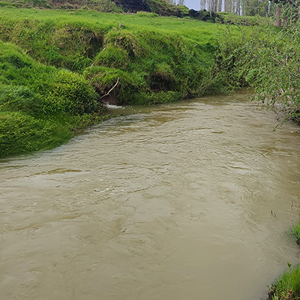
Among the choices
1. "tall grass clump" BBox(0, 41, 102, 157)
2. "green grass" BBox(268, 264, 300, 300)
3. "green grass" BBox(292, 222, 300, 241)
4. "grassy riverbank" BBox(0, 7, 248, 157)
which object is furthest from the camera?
"grassy riverbank" BBox(0, 7, 248, 157)

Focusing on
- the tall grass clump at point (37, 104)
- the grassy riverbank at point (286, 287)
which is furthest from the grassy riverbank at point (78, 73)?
the grassy riverbank at point (286, 287)

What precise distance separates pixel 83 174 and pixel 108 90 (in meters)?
7.19

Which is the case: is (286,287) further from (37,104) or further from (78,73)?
(78,73)

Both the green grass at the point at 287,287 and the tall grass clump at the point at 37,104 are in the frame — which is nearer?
the green grass at the point at 287,287

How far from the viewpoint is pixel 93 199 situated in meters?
5.05

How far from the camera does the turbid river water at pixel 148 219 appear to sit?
3.25 m

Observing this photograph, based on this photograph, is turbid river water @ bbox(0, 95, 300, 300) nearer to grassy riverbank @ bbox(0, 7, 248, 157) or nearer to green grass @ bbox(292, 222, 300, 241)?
green grass @ bbox(292, 222, 300, 241)

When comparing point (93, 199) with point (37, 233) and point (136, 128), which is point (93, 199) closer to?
point (37, 233)

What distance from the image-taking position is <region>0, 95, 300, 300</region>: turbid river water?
10.7ft

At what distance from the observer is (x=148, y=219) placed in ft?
14.7

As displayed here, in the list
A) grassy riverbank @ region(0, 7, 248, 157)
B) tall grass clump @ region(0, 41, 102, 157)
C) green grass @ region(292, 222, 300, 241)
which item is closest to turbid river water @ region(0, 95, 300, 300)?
green grass @ region(292, 222, 300, 241)

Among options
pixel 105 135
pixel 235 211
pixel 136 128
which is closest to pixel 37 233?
pixel 235 211

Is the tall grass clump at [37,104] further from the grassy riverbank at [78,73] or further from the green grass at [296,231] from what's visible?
the green grass at [296,231]

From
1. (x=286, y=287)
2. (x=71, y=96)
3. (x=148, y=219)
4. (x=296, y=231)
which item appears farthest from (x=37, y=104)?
(x=286, y=287)
